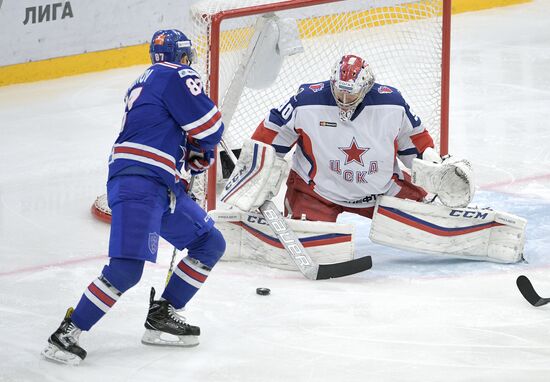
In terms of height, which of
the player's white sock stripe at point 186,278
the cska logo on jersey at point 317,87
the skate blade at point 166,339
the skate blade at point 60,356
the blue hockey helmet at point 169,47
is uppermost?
the blue hockey helmet at point 169,47

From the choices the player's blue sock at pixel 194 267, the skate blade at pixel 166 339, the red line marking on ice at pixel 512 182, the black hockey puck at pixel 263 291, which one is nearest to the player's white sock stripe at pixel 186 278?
the player's blue sock at pixel 194 267

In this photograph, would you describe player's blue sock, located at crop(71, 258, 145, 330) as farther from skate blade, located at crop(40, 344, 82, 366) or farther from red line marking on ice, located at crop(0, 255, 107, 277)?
red line marking on ice, located at crop(0, 255, 107, 277)

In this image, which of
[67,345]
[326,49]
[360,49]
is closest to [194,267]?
[67,345]

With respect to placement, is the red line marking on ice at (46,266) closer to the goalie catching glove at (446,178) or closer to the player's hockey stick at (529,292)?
the goalie catching glove at (446,178)

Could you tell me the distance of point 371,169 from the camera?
4.85m

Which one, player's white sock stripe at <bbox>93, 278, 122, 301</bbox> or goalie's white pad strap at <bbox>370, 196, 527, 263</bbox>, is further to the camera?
goalie's white pad strap at <bbox>370, 196, 527, 263</bbox>

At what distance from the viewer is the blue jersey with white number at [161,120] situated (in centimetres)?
377

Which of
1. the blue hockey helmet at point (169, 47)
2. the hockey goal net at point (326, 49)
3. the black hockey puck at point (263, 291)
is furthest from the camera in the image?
the hockey goal net at point (326, 49)

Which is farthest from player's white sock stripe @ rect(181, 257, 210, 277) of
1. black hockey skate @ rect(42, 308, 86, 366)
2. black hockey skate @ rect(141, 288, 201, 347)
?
black hockey skate @ rect(42, 308, 86, 366)

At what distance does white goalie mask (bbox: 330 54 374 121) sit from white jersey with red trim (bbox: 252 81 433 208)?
9cm

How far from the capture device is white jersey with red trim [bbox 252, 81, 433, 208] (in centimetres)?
479

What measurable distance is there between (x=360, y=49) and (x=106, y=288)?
2.66 m

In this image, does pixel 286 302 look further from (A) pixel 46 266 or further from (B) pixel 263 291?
(A) pixel 46 266

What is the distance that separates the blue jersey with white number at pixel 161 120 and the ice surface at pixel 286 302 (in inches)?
23.2
